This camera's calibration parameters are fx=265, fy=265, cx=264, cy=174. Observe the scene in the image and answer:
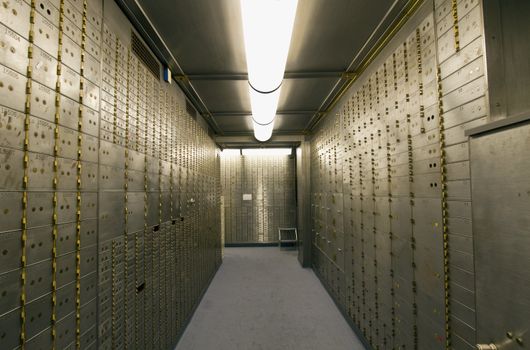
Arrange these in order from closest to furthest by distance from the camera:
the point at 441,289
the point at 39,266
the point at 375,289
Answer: the point at 39,266, the point at 441,289, the point at 375,289

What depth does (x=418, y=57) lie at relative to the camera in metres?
1.45

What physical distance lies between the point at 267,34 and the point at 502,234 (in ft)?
4.04

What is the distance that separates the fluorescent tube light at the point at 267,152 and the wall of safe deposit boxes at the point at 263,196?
7 centimetres

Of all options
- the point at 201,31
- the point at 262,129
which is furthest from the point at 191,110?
the point at 201,31

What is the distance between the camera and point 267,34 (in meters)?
1.31

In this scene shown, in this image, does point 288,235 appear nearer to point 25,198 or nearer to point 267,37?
point 267,37

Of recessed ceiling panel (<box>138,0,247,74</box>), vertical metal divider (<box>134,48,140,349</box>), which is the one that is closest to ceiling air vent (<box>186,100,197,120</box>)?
recessed ceiling panel (<box>138,0,247,74</box>)

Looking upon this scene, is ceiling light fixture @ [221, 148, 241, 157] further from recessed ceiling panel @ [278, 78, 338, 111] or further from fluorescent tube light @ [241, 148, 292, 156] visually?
recessed ceiling panel @ [278, 78, 338, 111]

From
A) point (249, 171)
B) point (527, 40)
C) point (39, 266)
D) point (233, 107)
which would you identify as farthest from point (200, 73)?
point (249, 171)

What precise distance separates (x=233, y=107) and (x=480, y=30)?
262 centimetres

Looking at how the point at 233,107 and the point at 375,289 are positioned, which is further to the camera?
the point at 233,107

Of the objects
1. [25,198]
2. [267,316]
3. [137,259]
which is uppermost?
[25,198]

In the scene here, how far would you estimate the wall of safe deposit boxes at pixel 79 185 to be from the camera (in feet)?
2.68

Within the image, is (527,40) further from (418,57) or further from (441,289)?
(441,289)
